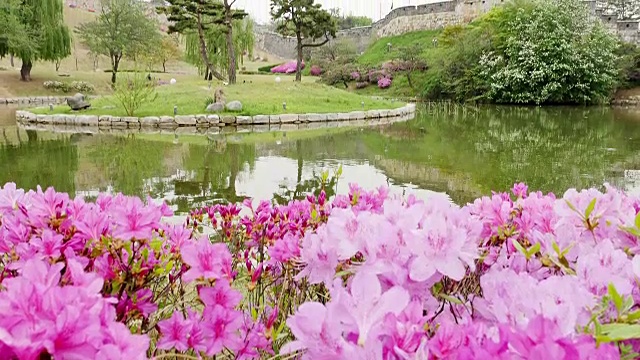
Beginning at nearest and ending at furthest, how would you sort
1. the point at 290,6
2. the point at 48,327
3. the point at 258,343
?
the point at 48,327, the point at 258,343, the point at 290,6

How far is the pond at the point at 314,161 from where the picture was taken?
7082mm

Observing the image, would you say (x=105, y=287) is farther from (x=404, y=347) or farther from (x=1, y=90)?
(x=1, y=90)

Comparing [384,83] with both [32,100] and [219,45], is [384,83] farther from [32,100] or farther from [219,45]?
[32,100]

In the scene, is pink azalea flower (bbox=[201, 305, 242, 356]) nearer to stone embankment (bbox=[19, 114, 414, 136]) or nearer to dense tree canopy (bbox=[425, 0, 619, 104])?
stone embankment (bbox=[19, 114, 414, 136])

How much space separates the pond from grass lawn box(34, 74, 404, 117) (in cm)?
326

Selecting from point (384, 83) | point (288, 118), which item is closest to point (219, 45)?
point (384, 83)

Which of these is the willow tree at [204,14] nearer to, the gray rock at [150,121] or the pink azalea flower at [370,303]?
the gray rock at [150,121]

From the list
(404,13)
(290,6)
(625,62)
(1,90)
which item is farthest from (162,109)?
(404,13)

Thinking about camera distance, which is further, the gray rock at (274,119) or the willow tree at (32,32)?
the willow tree at (32,32)

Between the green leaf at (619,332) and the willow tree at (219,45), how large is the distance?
84.5 feet

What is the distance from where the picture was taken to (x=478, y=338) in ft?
2.34

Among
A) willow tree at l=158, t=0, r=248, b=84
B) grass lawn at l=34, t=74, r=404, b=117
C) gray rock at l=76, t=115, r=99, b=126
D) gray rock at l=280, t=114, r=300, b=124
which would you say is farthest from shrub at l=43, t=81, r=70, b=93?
gray rock at l=280, t=114, r=300, b=124

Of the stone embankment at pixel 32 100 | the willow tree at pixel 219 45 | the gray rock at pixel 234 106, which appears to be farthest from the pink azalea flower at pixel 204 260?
the stone embankment at pixel 32 100

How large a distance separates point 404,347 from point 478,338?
119 mm
